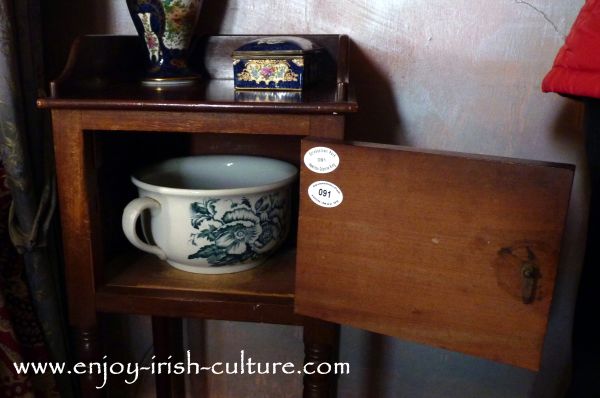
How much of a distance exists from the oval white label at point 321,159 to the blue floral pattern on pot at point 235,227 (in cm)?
16

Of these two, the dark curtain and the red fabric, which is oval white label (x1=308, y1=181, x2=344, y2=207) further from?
the dark curtain

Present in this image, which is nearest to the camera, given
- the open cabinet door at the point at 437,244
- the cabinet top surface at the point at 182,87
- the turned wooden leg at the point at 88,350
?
the open cabinet door at the point at 437,244

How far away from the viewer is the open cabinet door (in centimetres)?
49

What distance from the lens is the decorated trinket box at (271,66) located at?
719mm

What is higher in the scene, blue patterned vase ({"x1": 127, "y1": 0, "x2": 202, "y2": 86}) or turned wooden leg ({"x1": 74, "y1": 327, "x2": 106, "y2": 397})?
blue patterned vase ({"x1": 127, "y1": 0, "x2": 202, "y2": 86})

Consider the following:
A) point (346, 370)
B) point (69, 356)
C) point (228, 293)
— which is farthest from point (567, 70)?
point (69, 356)

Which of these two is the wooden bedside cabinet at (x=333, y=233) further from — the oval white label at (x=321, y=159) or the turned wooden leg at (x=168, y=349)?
the turned wooden leg at (x=168, y=349)

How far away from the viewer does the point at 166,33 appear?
2.64 ft

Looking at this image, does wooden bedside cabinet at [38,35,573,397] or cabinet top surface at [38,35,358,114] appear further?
cabinet top surface at [38,35,358,114]

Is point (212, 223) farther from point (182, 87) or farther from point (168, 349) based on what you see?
point (168, 349)

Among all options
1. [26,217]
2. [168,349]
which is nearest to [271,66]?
[26,217]

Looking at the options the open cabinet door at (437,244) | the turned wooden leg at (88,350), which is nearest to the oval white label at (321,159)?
the open cabinet door at (437,244)

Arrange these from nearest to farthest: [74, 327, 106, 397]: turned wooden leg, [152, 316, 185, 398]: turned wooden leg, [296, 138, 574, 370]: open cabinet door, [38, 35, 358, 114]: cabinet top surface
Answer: [296, 138, 574, 370]: open cabinet door < [38, 35, 358, 114]: cabinet top surface < [74, 327, 106, 397]: turned wooden leg < [152, 316, 185, 398]: turned wooden leg

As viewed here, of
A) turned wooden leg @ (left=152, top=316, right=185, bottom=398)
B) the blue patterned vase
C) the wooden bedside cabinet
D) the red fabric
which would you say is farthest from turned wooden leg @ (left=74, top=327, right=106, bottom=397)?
the red fabric
